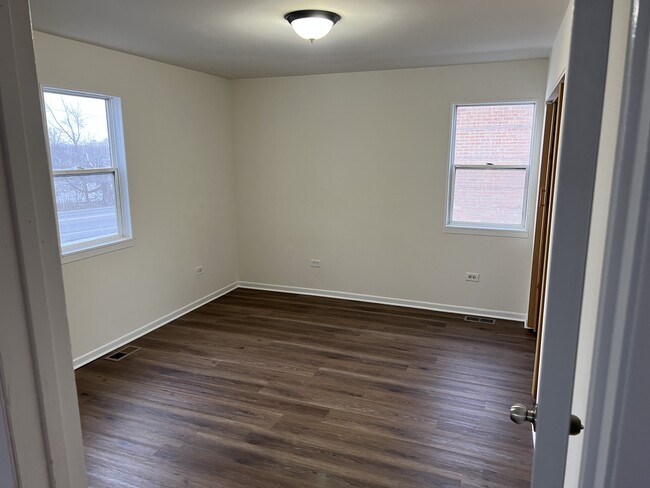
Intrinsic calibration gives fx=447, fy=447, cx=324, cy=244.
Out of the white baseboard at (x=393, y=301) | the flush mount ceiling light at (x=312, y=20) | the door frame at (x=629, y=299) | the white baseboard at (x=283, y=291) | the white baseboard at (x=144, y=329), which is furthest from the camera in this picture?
the white baseboard at (x=393, y=301)

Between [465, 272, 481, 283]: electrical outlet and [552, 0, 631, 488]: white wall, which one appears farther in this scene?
[465, 272, 481, 283]: electrical outlet

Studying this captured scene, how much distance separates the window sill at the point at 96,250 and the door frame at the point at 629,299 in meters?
3.48

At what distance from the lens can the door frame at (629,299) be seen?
541 mm

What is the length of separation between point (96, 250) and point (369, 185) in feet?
9.06

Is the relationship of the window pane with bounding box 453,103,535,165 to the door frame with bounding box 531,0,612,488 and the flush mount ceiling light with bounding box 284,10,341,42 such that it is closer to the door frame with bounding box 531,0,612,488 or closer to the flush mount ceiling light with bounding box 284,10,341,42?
the flush mount ceiling light with bounding box 284,10,341,42

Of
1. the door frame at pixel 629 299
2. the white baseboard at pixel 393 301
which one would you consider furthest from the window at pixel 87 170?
the door frame at pixel 629 299

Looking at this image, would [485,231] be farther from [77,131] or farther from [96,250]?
[77,131]

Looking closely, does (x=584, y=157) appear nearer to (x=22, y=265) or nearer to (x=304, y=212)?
(x=22, y=265)

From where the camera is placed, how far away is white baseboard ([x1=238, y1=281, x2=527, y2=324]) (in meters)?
4.66

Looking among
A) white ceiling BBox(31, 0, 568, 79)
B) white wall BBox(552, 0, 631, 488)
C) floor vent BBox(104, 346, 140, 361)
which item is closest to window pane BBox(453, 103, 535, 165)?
white ceiling BBox(31, 0, 568, 79)

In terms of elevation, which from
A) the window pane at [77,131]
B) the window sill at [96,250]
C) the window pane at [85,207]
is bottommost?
the window sill at [96,250]

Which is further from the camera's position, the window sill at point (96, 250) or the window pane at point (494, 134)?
the window pane at point (494, 134)

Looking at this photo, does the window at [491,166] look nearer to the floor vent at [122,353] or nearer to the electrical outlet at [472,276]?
the electrical outlet at [472,276]

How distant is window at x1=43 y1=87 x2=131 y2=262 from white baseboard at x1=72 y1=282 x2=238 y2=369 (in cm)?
83
